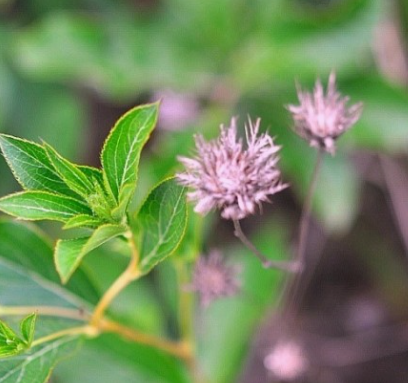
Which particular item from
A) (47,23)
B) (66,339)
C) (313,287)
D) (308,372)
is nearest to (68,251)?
(66,339)

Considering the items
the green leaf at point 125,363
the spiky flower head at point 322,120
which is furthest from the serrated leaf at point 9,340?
the green leaf at point 125,363

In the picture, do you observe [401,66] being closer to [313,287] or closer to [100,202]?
[313,287]

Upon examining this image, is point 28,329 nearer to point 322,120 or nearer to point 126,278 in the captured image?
point 126,278

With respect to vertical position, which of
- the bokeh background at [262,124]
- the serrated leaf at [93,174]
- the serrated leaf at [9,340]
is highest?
the bokeh background at [262,124]

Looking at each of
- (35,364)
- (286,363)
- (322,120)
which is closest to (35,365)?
(35,364)

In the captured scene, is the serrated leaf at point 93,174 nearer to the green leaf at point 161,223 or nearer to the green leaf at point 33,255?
the green leaf at point 161,223

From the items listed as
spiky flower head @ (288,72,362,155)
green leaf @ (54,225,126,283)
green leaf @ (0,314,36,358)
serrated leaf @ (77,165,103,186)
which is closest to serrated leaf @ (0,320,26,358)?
green leaf @ (0,314,36,358)
